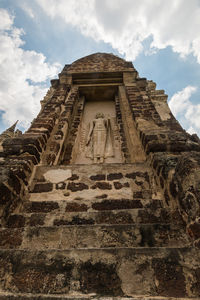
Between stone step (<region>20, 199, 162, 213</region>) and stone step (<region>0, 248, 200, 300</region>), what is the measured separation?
3.09ft

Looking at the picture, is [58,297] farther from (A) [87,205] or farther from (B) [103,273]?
(A) [87,205]

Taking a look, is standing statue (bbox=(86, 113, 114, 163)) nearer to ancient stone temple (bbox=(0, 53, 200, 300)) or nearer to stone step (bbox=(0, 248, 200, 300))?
ancient stone temple (bbox=(0, 53, 200, 300))

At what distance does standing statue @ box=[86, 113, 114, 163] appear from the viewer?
438cm

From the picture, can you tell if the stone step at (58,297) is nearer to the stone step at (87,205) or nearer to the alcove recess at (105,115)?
the stone step at (87,205)

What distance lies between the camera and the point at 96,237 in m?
1.76

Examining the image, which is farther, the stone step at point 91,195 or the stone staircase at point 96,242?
the stone step at point 91,195

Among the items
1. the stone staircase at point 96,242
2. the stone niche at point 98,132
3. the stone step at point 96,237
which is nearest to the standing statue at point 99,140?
the stone niche at point 98,132

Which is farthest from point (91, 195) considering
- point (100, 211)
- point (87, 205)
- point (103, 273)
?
point (103, 273)

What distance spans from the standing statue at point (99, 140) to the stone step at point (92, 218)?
213cm

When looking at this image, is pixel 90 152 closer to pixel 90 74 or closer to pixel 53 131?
pixel 53 131

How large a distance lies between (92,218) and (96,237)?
0.38 meters

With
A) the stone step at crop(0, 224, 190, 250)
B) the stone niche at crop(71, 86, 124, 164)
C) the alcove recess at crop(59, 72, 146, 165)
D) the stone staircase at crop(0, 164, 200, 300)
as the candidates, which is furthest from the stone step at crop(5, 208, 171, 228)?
the stone niche at crop(71, 86, 124, 164)

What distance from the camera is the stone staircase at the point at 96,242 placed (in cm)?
124

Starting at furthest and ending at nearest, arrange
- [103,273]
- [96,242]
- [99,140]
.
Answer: [99,140], [96,242], [103,273]
